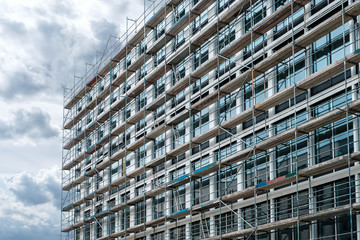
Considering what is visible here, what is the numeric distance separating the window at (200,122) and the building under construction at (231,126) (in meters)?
0.07

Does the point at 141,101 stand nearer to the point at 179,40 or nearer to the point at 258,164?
the point at 179,40

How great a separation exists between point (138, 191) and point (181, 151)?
6.68m

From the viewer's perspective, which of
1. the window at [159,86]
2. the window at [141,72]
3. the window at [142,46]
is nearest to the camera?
the window at [159,86]

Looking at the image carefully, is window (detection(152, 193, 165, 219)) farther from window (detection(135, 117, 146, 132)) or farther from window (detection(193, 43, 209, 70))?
window (detection(193, 43, 209, 70))

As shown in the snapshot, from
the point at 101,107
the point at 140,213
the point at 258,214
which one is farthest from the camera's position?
the point at 101,107

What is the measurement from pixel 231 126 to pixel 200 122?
3689mm

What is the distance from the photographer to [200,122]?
30625 millimetres

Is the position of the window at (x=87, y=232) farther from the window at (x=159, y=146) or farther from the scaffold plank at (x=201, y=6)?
the scaffold plank at (x=201, y=6)

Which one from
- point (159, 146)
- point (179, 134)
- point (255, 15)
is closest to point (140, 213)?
point (159, 146)

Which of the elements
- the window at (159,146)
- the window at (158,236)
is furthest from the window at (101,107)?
the window at (158,236)

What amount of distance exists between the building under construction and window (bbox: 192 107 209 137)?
0.07 m

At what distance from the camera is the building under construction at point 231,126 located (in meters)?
22.0

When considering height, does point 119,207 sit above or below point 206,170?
below

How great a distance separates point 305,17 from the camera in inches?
966
